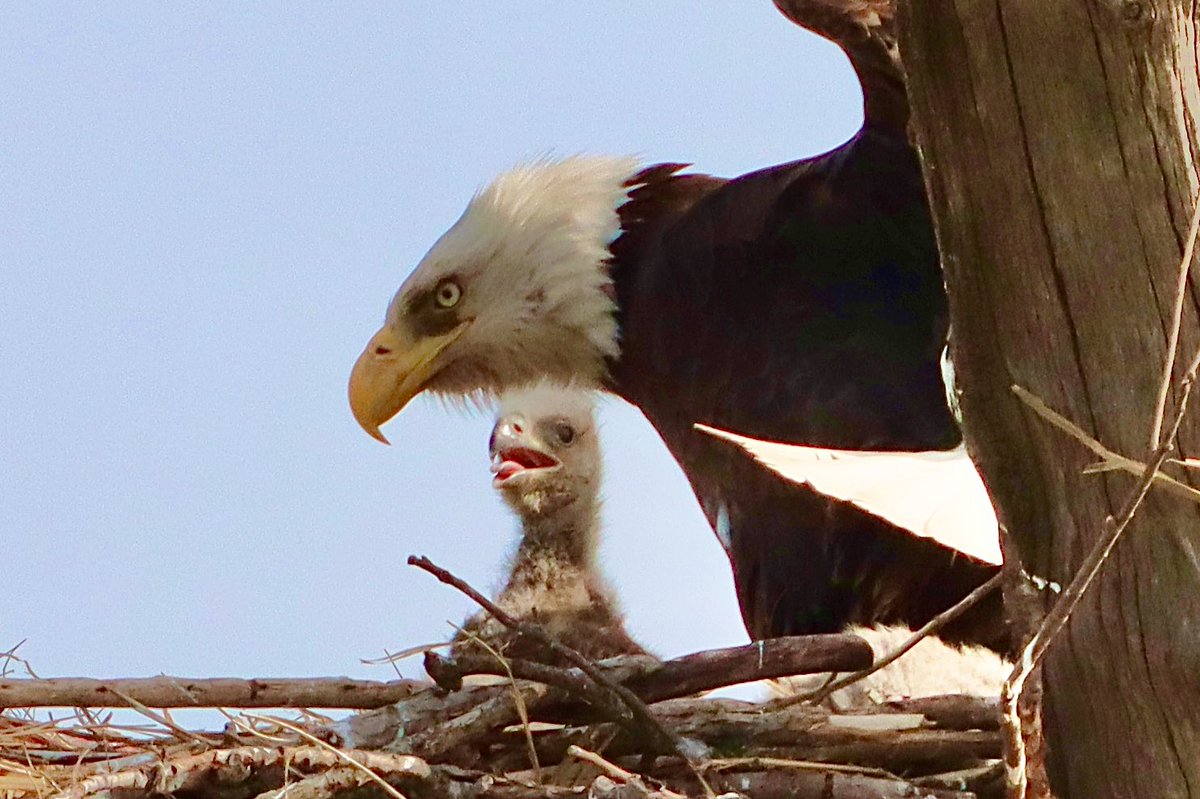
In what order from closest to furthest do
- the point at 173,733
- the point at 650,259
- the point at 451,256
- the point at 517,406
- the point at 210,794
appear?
the point at 210,794 → the point at 173,733 → the point at 650,259 → the point at 451,256 → the point at 517,406

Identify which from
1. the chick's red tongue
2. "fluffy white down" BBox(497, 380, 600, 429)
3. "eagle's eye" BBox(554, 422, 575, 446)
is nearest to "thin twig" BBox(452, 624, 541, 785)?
"fluffy white down" BBox(497, 380, 600, 429)

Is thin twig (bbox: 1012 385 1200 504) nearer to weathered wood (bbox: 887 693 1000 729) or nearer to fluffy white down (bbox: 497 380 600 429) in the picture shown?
weathered wood (bbox: 887 693 1000 729)

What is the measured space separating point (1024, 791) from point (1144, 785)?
0.86ft

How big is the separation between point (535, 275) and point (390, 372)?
0.46 meters

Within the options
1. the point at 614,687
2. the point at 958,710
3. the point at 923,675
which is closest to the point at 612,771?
the point at 614,687

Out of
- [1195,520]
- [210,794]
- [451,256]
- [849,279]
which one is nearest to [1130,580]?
[1195,520]

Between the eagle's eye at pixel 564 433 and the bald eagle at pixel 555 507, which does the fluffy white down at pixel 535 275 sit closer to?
the bald eagle at pixel 555 507

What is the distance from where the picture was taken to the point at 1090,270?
2006 mm

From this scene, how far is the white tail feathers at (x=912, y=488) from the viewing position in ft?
9.29

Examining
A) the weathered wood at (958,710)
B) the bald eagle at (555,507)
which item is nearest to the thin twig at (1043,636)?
the weathered wood at (958,710)

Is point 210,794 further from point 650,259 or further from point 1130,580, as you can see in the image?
point 650,259

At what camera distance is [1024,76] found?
6.48 ft

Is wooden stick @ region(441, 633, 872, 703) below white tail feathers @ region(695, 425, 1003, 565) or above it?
below

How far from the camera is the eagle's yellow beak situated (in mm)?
4227
